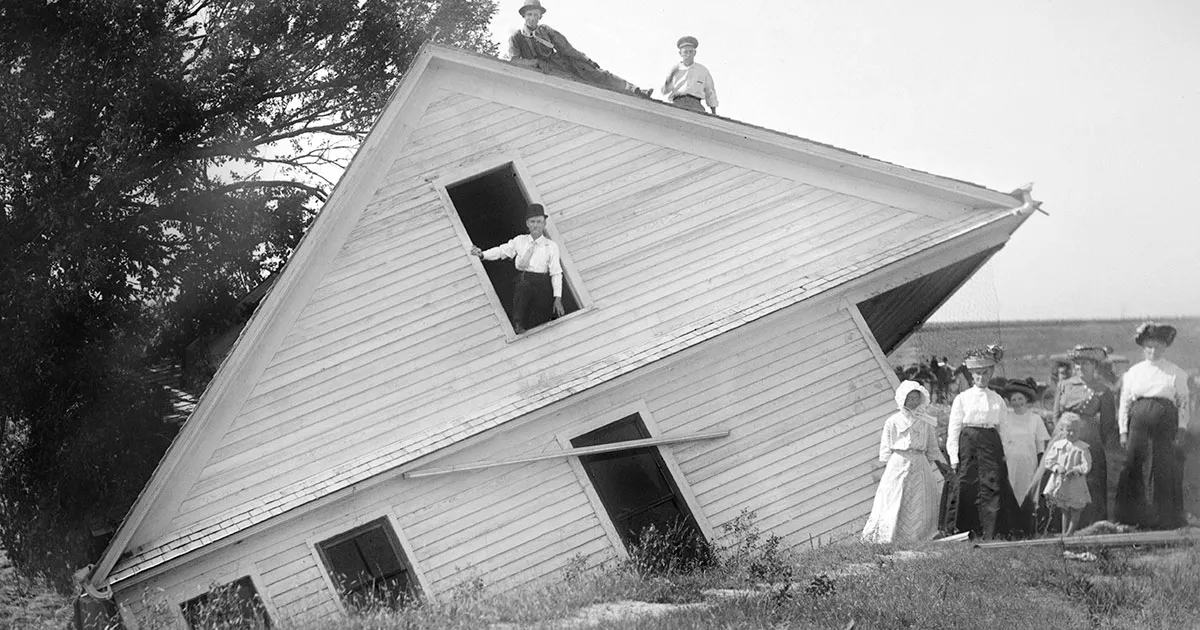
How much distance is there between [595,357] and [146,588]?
547 cm

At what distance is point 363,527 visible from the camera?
534 inches

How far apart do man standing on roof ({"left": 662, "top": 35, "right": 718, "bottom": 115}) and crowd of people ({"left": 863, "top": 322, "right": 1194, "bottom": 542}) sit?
207 inches

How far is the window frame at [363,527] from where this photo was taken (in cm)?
1332

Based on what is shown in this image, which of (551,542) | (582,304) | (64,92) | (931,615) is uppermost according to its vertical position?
(64,92)

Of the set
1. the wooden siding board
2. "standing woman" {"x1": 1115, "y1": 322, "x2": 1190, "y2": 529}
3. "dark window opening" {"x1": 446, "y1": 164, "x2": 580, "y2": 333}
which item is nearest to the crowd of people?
"standing woman" {"x1": 1115, "y1": 322, "x2": 1190, "y2": 529}

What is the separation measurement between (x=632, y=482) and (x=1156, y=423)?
18.0 ft

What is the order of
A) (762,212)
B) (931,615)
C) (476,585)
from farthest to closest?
1. (762,212)
2. (476,585)
3. (931,615)

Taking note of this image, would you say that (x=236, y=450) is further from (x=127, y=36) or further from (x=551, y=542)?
(x=127, y=36)

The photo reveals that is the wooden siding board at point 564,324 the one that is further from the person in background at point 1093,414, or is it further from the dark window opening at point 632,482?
the person in background at point 1093,414

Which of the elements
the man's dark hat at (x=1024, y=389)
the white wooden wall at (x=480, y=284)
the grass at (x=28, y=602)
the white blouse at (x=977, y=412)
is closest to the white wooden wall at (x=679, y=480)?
the white wooden wall at (x=480, y=284)

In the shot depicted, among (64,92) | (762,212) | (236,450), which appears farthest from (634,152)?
(64,92)

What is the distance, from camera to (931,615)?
9766mm

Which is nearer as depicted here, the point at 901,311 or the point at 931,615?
the point at 931,615

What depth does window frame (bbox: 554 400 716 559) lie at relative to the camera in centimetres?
1370
